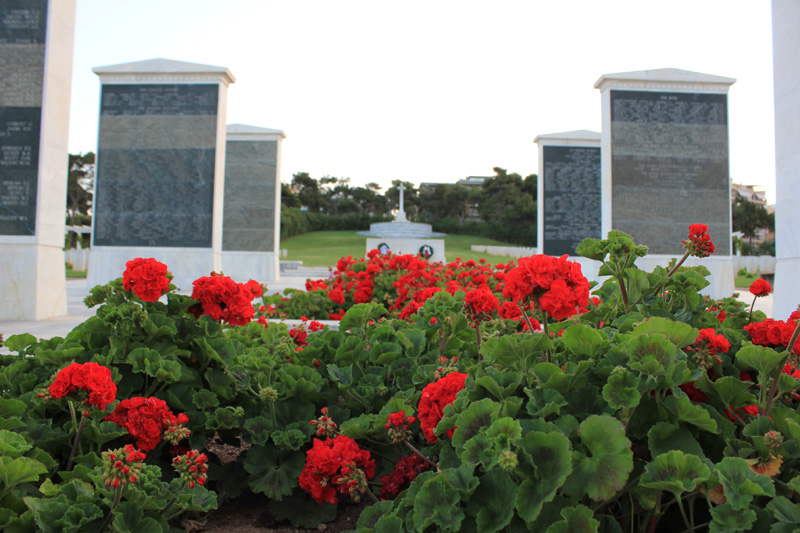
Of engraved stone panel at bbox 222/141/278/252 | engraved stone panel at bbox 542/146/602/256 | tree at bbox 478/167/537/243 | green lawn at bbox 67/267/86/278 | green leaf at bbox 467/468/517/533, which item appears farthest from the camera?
tree at bbox 478/167/537/243

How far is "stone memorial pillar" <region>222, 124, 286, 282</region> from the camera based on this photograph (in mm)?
13070

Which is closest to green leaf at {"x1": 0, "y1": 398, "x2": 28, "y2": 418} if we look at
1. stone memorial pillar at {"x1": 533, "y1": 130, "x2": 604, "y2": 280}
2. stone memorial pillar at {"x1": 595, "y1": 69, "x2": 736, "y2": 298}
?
stone memorial pillar at {"x1": 595, "y1": 69, "x2": 736, "y2": 298}

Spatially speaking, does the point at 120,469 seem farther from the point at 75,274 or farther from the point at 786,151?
the point at 75,274

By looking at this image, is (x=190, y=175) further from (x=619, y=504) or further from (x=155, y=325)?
(x=619, y=504)

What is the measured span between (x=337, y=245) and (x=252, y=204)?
21.3m

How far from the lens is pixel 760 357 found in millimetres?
1017

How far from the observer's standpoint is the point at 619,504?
1.05 meters

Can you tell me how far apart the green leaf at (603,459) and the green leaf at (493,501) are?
13 centimetres

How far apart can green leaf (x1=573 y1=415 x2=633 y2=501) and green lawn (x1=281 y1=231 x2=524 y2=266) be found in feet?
79.4

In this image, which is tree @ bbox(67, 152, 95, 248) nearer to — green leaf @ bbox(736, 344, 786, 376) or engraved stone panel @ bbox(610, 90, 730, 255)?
engraved stone panel @ bbox(610, 90, 730, 255)

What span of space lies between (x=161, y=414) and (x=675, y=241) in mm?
10478

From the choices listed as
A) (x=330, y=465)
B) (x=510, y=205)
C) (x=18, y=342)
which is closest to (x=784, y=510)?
(x=330, y=465)

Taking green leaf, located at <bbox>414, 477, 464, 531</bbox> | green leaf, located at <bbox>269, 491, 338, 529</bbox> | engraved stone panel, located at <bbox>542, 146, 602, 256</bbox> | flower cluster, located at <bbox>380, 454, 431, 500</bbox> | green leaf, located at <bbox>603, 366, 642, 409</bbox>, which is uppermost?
engraved stone panel, located at <bbox>542, 146, 602, 256</bbox>

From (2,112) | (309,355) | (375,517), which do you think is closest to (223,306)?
(309,355)
